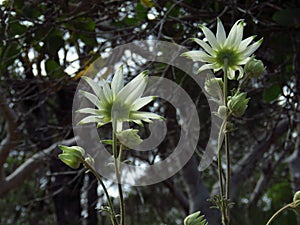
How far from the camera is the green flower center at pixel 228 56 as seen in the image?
2.29 ft

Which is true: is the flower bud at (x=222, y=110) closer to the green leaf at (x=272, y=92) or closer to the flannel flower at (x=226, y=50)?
the flannel flower at (x=226, y=50)

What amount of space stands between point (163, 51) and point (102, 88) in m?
1.11

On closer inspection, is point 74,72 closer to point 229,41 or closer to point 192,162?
point 192,162

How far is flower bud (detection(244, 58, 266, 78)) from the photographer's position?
0.68 m

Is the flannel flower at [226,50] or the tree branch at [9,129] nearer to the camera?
the flannel flower at [226,50]

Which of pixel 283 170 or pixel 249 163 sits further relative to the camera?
pixel 283 170

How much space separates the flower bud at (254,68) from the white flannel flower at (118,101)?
5.7 inches

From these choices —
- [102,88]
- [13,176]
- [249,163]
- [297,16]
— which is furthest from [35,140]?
[102,88]

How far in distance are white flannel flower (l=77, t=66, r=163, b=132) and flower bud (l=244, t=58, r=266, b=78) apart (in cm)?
14

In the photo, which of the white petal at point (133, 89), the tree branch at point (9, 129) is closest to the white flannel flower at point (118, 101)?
the white petal at point (133, 89)

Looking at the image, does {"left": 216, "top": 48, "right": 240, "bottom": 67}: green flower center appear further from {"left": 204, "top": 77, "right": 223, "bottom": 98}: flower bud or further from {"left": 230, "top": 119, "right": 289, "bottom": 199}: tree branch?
{"left": 230, "top": 119, "right": 289, "bottom": 199}: tree branch

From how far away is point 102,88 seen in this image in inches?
26.1

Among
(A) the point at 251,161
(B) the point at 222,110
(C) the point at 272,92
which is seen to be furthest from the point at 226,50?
(A) the point at 251,161

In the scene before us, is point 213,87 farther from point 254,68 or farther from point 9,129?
point 9,129
